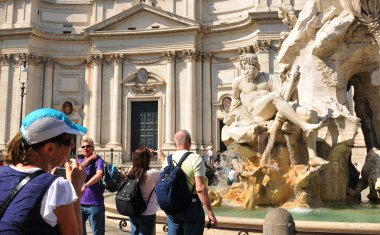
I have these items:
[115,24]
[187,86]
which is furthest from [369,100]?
[115,24]

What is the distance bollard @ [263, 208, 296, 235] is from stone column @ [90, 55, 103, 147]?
28778 mm

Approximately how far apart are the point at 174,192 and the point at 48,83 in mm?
31998

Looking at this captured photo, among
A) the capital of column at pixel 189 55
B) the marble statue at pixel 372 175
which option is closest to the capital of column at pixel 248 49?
the capital of column at pixel 189 55

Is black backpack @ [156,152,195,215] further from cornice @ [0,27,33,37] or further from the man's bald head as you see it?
cornice @ [0,27,33,37]

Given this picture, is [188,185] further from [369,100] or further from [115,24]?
[115,24]

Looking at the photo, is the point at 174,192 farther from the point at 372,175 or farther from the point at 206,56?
the point at 206,56

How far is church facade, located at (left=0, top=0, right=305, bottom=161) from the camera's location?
31.9 metres

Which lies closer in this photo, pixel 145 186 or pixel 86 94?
pixel 145 186

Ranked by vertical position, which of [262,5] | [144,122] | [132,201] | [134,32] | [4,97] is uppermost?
[262,5]

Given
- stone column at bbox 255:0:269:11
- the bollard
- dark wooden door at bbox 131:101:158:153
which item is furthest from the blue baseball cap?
dark wooden door at bbox 131:101:158:153

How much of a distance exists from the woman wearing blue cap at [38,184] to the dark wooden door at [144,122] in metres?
31.0

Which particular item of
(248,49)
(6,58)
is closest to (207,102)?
(248,49)

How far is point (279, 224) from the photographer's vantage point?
4703 millimetres

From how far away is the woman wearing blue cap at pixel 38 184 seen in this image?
1.98 m
